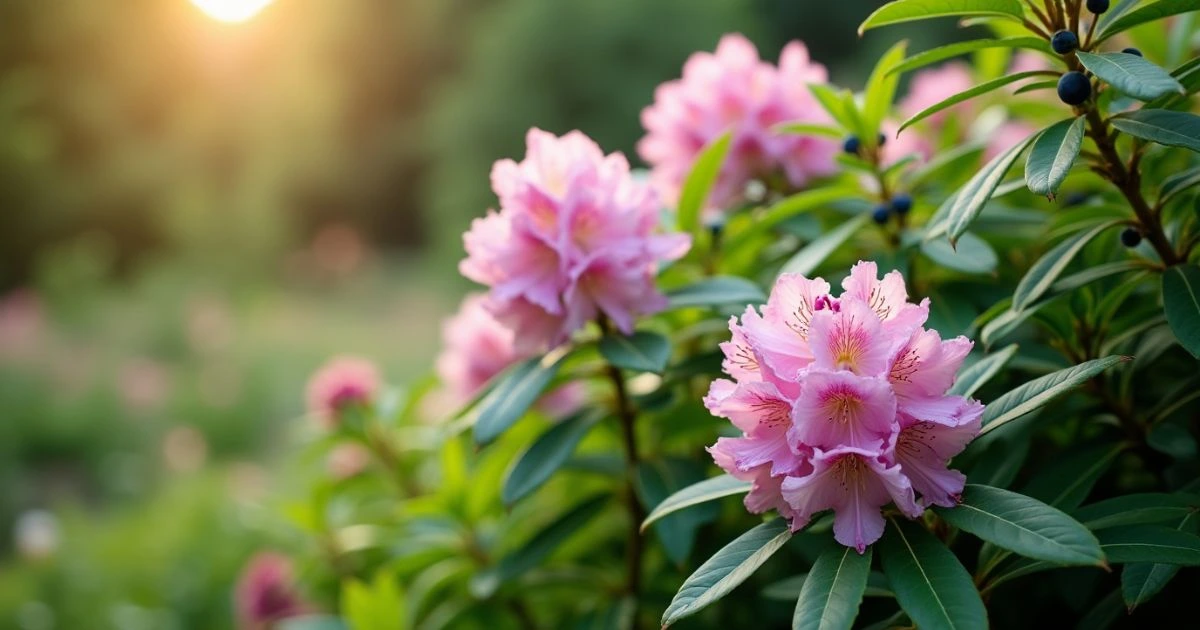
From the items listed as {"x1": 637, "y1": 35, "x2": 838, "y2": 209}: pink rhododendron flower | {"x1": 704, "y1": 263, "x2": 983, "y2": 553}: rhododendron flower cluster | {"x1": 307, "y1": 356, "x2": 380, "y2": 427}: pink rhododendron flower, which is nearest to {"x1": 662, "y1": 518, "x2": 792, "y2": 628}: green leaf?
{"x1": 704, "y1": 263, "x2": 983, "y2": 553}: rhododendron flower cluster

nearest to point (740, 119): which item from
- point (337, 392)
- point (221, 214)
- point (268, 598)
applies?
point (337, 392)

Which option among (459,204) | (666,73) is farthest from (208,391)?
(666,73)

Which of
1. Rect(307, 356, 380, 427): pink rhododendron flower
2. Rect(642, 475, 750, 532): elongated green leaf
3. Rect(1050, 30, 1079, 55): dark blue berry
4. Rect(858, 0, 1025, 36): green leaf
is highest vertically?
Rect(307, 356, 380, 427): pink rhododendron flower

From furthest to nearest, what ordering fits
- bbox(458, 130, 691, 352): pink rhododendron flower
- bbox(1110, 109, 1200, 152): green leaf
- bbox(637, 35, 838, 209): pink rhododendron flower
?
bbox(637, 35, 838, 209): pink rhododendron flower < bbox(458, 130, 691, 352): pink rhododendron flower < bbox(1110, 109, 1200, 152): green leaf

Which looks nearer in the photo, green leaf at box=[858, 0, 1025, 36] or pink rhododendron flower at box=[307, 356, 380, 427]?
green leaf at box=[858, 0, 1025, 36]

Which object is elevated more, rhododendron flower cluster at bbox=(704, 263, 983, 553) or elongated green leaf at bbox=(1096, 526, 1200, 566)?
rhododendron flower cluster at bbox=(704, 263, 983, 553)

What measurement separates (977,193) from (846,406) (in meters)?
0.22

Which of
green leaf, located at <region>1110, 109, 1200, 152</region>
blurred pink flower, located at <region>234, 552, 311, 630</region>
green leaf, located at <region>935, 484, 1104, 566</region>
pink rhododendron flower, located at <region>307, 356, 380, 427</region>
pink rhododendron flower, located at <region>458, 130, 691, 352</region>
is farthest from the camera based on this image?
blurred pink flower, located at <region>234, 552, 311, 630</region>

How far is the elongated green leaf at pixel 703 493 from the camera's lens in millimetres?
676

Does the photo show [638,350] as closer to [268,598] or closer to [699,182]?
[699,182]

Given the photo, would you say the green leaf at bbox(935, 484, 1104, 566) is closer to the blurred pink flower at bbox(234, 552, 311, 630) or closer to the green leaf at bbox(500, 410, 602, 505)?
the green leaf at bbox(500, 410, 602, 505)

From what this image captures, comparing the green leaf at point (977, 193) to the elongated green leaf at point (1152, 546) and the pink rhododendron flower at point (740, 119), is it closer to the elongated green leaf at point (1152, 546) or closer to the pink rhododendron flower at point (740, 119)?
the elongated green leaf at point (1152, 546)

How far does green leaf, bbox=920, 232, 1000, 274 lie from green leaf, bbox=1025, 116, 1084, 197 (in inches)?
5.7

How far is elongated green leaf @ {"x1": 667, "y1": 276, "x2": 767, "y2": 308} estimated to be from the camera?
35.1 inches
